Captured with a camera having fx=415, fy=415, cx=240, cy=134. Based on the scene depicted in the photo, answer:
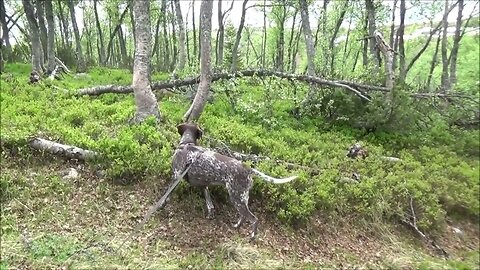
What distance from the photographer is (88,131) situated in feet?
26.1

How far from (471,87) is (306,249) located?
7227mm

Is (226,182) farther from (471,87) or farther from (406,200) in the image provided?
(471,87)

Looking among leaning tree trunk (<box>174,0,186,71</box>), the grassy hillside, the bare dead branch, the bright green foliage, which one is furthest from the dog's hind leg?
leaning tree trunk (<box>174,0,186,71</box>)

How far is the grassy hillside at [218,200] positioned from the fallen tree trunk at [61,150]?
12 cm

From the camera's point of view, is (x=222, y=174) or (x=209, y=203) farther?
(x=209, y=203)

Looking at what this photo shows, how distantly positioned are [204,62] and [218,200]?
333cm

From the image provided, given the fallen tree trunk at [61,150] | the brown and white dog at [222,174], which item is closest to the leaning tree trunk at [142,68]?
the fallen tree trunk at [61,150]

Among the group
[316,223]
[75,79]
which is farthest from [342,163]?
[75,79]

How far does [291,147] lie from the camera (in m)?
9.41

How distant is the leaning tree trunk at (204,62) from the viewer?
8414mm

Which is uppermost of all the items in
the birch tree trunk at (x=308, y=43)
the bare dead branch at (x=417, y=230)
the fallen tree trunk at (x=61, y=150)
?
the birch tree trunk at (x=308, y=43)

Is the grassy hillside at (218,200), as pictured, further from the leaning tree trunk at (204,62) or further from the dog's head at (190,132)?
the dog's head at (190,132)

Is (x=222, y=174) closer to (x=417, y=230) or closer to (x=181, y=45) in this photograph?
(x=417, y=230)

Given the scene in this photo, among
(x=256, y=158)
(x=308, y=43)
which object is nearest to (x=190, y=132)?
(x=256, y=158)
